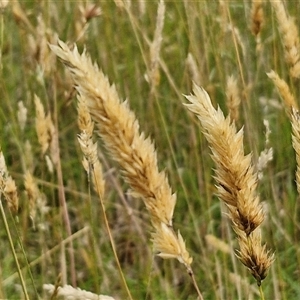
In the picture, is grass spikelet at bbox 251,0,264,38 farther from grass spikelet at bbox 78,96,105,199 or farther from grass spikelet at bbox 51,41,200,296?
grass spikelet at bbox 51,41,200,296

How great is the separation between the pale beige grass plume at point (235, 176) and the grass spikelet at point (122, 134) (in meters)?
0.05

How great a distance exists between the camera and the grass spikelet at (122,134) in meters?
0.42

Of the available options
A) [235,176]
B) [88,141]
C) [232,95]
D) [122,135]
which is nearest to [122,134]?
[122,135]

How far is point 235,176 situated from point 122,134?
0.11 m

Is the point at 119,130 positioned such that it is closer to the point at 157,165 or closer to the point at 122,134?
the point at 122,134

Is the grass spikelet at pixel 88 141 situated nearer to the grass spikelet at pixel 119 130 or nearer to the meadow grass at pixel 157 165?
the meadow grass at pixel 157 165

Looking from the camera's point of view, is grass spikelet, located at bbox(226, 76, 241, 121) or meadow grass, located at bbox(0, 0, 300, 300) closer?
meadow grass, located at bbox(0, 0, 300, 300)

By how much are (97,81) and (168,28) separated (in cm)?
148

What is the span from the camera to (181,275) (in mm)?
1296

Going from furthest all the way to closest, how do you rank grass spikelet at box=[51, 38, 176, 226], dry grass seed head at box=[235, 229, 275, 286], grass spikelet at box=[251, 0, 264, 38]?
grass spikelet at box=[251, 0, 264, 38] → dry grass seed head at box=[235, 229, 275, 286] → grass spikelet at box=[51, 38, 176, 226]

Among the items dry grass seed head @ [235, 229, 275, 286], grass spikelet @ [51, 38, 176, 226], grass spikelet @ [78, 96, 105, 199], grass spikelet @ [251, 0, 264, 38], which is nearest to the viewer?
grass spikelet @ [51, 38, 176, 226]

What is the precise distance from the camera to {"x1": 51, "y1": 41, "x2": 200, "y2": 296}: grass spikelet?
424 mm

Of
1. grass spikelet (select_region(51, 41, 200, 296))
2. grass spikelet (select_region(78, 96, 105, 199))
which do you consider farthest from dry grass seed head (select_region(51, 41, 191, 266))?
grass spikelet (select_region(78, 96, 105, 199))

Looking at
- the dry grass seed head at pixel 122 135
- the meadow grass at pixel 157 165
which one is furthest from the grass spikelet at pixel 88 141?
the dry grass seed head at pixel 122 135
